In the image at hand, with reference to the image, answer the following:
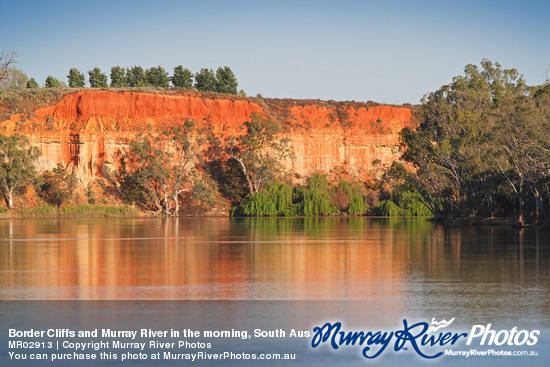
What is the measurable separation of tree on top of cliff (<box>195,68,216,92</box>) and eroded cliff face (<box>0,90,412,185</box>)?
59.9ft

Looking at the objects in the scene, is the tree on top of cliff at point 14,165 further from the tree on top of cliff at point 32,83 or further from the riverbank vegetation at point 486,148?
the tree on top of cliff at point 32,83

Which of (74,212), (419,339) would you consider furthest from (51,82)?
(419,339)

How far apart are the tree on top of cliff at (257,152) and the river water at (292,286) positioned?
50676mm

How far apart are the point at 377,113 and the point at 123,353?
86725mm

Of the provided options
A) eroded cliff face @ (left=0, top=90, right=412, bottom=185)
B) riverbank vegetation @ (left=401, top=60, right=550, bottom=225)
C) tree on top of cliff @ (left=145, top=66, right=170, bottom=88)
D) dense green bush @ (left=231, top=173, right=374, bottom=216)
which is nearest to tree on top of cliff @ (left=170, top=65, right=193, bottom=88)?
tree on top of cliff @ (left=145, top=66, right=170, bottom=88)

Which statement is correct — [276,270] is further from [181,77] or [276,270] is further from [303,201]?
[181,77]

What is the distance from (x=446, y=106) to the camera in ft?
156

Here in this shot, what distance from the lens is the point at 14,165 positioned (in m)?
65.3

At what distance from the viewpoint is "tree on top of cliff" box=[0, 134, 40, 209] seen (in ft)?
214

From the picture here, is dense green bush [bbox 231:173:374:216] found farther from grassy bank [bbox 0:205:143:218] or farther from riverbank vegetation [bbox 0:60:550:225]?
grassy bank [bbox 0:205:143:218]

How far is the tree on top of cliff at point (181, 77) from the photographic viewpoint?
106 meters

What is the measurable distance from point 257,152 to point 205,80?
3254cm

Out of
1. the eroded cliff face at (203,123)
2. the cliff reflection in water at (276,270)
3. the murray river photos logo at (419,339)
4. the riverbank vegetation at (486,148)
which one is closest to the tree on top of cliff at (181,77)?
the eroded cliff face at (203,123)

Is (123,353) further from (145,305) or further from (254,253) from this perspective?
(254,253)
